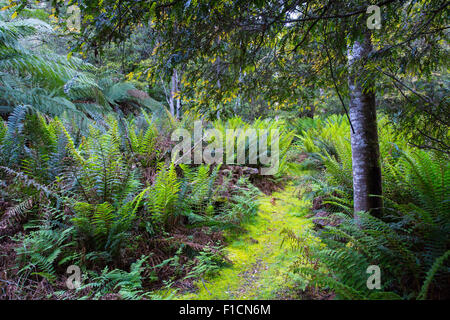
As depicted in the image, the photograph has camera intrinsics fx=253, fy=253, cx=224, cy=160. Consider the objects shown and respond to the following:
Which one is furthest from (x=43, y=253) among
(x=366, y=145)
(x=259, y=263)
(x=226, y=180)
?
(x=366, y=145)

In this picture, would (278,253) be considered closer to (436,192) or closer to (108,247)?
(436,192)

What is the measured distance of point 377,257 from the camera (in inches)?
58.0

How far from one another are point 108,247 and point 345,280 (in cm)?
168

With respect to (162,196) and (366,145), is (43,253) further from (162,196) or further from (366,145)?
(366,145)

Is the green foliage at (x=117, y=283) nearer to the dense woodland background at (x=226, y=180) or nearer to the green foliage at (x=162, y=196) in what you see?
the dense woodland background at (x=226, y=180)

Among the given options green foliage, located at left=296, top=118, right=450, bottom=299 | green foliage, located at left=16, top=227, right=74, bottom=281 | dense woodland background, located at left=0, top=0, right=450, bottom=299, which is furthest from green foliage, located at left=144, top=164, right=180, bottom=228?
green foliage, located at left=296, top=118, right=450, bottom=299

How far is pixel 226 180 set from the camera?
9.99 ft

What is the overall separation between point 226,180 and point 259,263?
3.63ft

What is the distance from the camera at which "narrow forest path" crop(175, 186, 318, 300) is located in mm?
1746

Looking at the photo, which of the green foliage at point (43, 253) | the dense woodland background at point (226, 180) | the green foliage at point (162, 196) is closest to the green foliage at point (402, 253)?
the dense woodland background at point (226, 180)

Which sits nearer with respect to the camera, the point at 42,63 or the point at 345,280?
the point at 345,280
